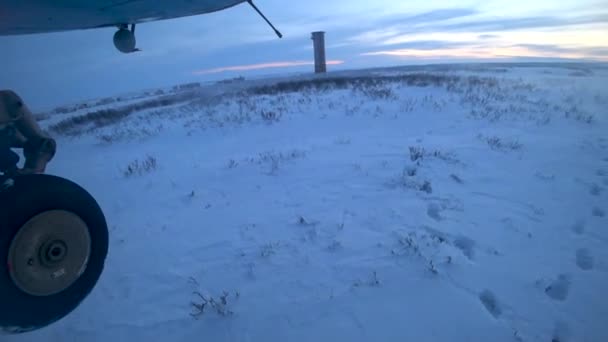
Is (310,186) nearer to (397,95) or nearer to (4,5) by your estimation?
(4,5)

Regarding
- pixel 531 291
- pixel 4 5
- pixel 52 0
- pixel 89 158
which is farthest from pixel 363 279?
pixel 89 158

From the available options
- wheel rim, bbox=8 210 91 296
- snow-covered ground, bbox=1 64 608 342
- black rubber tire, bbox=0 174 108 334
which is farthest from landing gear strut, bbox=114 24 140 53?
wheel rim, bbox=8 210 91 296

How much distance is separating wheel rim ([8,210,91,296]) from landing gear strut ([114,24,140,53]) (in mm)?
3124

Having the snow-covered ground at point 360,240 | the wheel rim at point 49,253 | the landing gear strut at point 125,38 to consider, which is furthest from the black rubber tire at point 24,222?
the landing gear strut at point 125,38

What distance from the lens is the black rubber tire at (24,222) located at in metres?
1.86

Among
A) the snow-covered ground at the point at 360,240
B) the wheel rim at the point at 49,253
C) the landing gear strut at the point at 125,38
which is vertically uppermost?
the landing gear strut at the point at 125,38

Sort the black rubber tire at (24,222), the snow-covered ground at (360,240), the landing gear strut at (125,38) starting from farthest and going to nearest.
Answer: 1. the landing gear strut at (125,38)
2. the snow-covered ground at (360,240)
3. the black rubber tire at (24,222)

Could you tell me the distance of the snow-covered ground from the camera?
2.46 meters

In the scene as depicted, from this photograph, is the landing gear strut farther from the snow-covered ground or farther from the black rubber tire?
the black rubber tire

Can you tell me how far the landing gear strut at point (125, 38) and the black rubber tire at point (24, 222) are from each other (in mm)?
2957

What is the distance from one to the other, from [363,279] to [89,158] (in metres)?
8.67

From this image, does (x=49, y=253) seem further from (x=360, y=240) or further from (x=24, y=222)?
(x=360, y=240)

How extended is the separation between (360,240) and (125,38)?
413cm

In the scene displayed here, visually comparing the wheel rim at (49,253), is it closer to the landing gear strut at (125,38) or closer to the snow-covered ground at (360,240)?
the snow-covered ground at (360,240)
